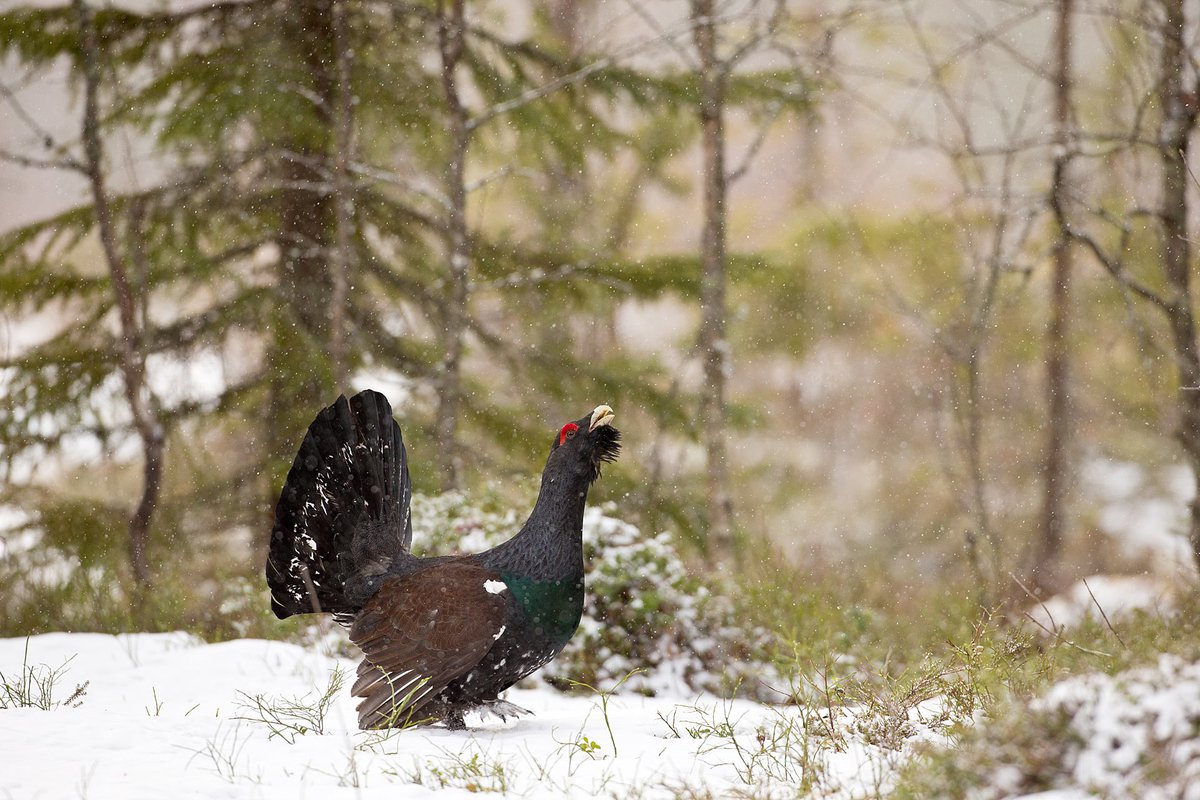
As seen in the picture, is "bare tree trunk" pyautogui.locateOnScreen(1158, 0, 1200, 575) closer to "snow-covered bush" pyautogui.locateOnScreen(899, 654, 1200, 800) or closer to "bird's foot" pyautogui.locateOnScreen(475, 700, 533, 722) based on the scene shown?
"snow-covered bush" pyautogui.locateOnScreen(899, 654, 1200, 800)

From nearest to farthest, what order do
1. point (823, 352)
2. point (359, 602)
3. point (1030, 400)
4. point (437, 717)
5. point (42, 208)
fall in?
point (437, 717) < point (359, 602) < point (1030, 400) < point (823, 352) < point (42, 208)

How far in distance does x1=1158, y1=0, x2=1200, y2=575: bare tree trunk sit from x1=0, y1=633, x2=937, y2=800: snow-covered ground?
3.39m

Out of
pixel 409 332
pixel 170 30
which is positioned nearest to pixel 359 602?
pixel 409 332

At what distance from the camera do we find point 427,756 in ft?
10.6

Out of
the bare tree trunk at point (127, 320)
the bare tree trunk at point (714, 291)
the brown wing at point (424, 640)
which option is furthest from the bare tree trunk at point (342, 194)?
the brown wing at point (424, 640)

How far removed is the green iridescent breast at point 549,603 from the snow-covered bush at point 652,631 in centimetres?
171

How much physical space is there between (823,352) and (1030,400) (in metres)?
3.71

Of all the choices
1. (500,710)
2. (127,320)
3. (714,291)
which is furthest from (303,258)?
(500,710)

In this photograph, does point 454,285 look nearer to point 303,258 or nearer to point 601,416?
point 303,258

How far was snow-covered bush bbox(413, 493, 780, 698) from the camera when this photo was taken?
5363 mm

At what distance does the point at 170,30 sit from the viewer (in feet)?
26.0

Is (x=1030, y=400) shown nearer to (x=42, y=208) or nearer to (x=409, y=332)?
(x=409, y=332)

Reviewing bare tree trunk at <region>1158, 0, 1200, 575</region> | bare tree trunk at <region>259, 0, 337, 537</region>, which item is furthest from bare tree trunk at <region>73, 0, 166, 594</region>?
bare tree trunk at <region>1158, 0, 1200, 575</region>

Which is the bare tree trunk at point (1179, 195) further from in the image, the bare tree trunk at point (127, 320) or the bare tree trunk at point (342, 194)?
the bare tree trunk at point (127, 320)
